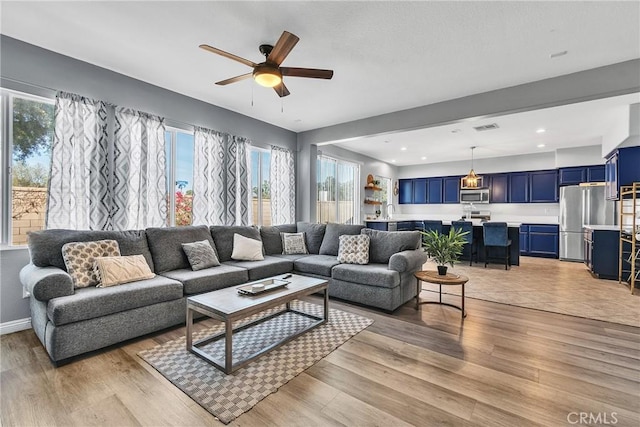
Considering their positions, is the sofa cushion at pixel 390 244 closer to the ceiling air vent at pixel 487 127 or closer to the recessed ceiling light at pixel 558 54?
the recessed ceiling light at pixel 558 54

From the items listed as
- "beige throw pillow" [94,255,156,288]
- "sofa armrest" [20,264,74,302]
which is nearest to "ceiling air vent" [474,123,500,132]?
"beige throw pillow" [94,255,156,288]

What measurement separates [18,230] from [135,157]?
1.33 metres

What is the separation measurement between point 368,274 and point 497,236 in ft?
12.6

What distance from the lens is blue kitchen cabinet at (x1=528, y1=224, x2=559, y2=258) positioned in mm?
7047

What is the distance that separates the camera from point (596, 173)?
6473 millimetres

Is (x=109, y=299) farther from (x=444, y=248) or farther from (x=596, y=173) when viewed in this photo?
(x=596, y=173)

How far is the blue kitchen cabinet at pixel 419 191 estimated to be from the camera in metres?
9.36

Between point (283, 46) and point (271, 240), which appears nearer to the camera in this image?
point (283, 46)

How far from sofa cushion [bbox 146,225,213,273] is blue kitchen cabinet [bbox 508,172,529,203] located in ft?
26.5

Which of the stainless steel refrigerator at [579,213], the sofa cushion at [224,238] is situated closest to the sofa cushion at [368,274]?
the sofa cushion at [224,238]

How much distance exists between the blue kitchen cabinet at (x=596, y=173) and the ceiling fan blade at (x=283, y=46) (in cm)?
765

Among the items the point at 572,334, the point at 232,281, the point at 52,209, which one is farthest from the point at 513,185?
the point at 52,209

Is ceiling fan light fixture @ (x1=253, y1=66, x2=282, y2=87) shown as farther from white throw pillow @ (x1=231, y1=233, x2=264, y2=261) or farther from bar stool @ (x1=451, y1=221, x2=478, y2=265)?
bar stool @ (x1=451, y1=221, x2=478, y2=265)

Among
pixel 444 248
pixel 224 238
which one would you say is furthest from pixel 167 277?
pixel 444 248
